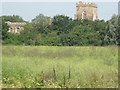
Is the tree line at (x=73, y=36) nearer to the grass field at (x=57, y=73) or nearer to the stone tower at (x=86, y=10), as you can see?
the grass field at (x=57, y=73)

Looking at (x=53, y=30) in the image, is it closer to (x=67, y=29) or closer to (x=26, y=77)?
(x=67, y=29)

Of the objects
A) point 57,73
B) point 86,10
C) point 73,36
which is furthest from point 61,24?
point 57,73

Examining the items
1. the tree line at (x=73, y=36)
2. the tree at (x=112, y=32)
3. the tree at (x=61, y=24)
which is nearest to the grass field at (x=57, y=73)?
the tree line at (x=73, y=36)

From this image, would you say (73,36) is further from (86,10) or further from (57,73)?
(86,10)

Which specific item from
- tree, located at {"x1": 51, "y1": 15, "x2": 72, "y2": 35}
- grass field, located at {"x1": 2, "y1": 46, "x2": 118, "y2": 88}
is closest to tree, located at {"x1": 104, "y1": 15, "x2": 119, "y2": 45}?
tree, located at {"x1": 51, "y1": 15, "x2": 72, "y2": 35}

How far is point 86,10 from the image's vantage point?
3612 cm

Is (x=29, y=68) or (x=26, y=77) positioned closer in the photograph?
(x=26, y=77)

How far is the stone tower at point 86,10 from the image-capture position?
35316 millimetres

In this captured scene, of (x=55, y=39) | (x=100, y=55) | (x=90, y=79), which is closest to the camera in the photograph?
(x=90, y=79)

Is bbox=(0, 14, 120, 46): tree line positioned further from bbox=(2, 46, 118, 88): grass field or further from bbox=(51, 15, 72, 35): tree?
bbox=(2, 46, 118, 88): grass field

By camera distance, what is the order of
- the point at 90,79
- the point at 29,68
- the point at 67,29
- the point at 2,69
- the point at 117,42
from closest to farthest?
the point at 90,79, the point at 2,69, the point at 29,68, the point at 117,42, the point at 67,29

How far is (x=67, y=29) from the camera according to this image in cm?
2062

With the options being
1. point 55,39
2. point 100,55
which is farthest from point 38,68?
point 55,39

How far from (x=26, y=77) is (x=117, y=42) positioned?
29.4ft
